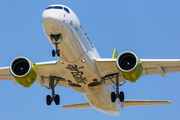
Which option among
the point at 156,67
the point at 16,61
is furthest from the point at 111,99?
the point at 16,61

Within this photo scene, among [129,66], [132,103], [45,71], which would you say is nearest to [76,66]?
[129,66]

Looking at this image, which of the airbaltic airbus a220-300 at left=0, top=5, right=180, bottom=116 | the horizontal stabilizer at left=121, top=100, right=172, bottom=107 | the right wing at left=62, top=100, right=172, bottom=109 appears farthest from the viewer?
the right wing at left=62, top=100, right=172, bottom=109

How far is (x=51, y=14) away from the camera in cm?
2052

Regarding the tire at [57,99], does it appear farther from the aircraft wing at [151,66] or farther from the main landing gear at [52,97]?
the aircraft wing at [151,66]

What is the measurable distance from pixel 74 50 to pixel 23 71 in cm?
439

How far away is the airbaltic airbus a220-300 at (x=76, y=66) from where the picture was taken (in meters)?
21.3

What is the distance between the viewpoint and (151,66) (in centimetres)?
2539

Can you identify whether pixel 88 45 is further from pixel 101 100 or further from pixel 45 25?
pixel 101 100

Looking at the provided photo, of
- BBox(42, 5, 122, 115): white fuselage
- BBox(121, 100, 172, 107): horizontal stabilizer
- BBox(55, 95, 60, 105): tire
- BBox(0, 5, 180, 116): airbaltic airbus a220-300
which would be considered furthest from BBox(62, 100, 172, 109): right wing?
BBox(55, 95, 60, 105): tire

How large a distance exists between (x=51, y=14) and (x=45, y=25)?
74cm

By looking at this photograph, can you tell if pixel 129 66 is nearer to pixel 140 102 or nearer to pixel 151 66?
pixel 151 66

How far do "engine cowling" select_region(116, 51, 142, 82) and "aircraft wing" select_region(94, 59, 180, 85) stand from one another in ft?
3.28

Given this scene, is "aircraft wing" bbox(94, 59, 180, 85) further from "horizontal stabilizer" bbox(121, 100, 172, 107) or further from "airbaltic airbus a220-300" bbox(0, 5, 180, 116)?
"horizontal stabilizer" bbox(121, 100, 172, 107)

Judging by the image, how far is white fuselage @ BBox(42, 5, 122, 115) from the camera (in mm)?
20797
